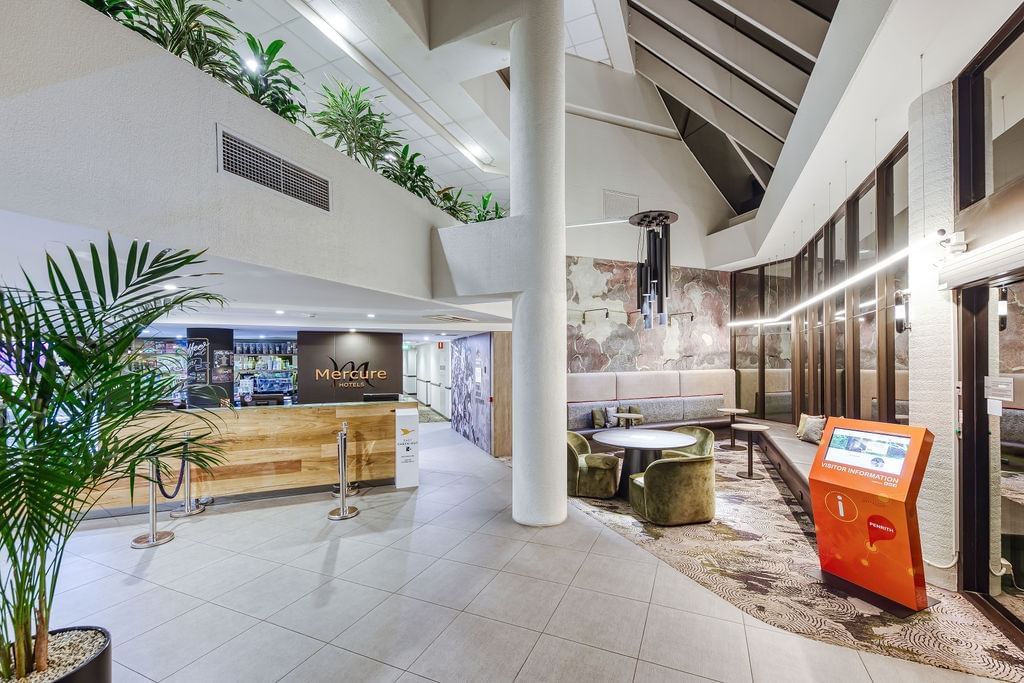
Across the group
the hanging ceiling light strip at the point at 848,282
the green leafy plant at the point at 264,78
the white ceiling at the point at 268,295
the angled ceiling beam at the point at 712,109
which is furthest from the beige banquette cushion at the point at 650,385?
the green leafy plant at the point at 264,78

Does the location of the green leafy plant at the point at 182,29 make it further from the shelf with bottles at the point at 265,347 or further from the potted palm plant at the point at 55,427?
the shelf with bottles at the point at 265,347

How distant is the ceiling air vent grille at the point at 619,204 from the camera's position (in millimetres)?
9133

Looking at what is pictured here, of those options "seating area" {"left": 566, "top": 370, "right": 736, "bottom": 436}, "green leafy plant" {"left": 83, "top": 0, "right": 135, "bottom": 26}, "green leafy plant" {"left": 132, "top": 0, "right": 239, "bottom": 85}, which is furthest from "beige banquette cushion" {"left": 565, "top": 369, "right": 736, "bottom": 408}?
"green leafy plant" {"left": 83, "top": 0, "right": 135, "bottom": 26}

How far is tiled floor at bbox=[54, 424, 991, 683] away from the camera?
248cm

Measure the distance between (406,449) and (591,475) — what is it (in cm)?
244

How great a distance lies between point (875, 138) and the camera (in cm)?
419

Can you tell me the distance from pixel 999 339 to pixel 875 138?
227cm

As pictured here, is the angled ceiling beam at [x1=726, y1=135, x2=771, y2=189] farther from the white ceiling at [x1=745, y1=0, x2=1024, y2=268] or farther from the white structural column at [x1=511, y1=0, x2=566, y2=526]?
the white structural column at [x1=511, y1=0, x2=566, y2=526]

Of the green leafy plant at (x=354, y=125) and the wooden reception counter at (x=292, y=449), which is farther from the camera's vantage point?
the wooden reception counter at (x=292, y=449)

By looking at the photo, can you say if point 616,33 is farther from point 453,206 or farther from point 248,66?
point 248,66

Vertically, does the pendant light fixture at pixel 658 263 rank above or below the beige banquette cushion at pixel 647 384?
above

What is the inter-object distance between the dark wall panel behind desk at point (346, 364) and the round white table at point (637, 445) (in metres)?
5.58

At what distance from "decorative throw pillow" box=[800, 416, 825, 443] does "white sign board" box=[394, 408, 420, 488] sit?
587 cm

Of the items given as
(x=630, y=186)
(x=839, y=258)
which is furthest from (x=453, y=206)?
(x=839, y=258)
